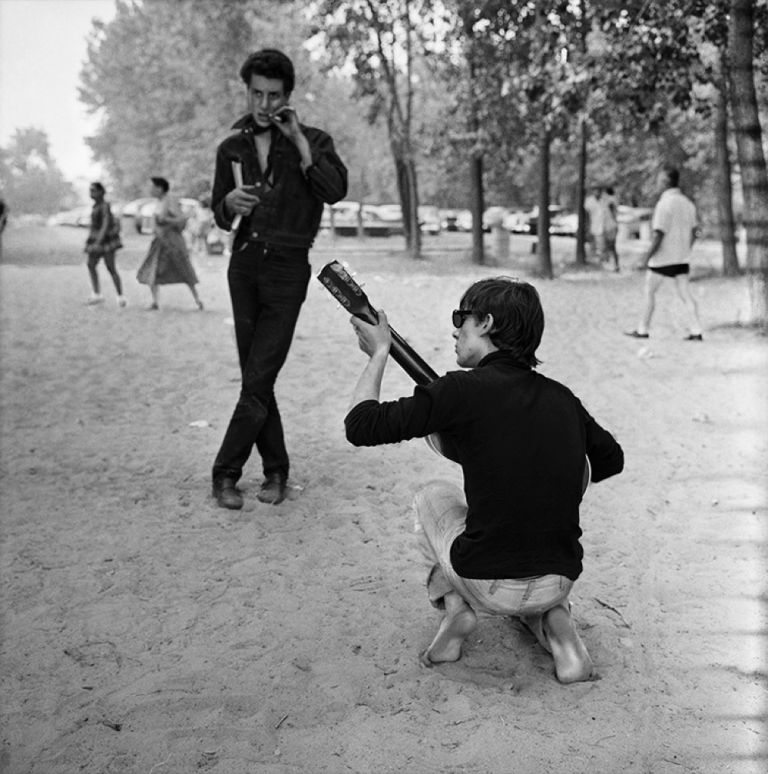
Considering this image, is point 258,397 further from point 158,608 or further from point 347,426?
point 347,426

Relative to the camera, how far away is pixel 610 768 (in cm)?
284

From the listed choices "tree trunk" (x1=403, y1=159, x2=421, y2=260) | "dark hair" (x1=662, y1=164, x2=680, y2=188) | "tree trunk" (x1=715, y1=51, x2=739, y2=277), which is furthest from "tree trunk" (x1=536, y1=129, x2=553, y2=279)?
"dark hair" (x1=662, y1=164, x2=680, y2=188)

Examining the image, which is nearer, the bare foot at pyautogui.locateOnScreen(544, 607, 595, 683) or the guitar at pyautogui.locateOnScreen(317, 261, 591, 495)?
the guitar at pyautogui.locateOnScreen(317, 261, 591, 495)

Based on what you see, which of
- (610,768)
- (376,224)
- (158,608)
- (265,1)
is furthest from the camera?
(376,224)

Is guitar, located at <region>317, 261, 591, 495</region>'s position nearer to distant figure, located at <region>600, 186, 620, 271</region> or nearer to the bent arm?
the bent arm

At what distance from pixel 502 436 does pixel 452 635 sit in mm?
860

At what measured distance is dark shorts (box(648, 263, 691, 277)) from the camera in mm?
10188

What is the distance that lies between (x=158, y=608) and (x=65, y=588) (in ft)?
1.68

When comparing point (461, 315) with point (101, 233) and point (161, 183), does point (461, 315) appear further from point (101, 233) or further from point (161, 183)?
point (101, 233)

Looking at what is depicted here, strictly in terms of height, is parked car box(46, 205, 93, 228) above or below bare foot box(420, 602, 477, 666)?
above

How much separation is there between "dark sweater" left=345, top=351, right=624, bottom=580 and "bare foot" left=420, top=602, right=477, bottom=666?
306 mm

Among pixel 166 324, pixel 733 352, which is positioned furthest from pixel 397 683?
pixel 166 324

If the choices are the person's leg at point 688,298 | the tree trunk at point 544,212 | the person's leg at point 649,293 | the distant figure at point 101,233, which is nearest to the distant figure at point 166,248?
the distant figure at point 101,233

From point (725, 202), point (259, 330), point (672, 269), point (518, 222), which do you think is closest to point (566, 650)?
point (259, 330)
